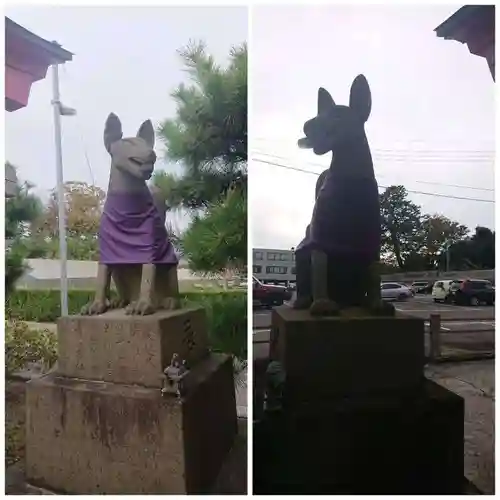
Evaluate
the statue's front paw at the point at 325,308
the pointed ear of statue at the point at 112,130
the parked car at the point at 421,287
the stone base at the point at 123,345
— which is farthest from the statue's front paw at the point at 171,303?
the parked car at the point at 421,287

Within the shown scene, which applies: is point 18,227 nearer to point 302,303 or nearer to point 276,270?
point 276,270

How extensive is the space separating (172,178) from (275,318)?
0.70 m

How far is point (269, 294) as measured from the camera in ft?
6.72

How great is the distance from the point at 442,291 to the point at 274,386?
777mm

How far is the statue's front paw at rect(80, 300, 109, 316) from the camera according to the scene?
1998mm

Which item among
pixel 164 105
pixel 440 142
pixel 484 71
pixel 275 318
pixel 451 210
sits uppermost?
pixel 484 71

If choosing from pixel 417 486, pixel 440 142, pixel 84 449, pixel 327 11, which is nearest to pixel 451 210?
pixel 440 142

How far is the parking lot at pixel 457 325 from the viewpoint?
6.68ft

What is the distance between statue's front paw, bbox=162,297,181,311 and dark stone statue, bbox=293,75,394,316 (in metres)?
0.47

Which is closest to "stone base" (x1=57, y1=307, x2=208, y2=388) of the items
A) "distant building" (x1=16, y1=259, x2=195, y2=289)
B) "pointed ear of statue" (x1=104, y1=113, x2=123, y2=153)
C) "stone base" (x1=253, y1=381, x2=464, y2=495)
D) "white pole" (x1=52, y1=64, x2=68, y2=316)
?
"distant building" (x1=16, y1=259, x2=195, y2=289)

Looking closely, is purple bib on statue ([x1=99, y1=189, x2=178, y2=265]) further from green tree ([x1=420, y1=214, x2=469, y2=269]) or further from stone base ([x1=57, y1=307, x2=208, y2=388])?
green tree ([x1=420, y1=214, x2=469, y2=269])

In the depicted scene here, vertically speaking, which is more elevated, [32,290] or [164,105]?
[164,105]

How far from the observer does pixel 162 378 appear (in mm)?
1882

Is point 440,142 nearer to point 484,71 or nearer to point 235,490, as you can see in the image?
point 484,71
